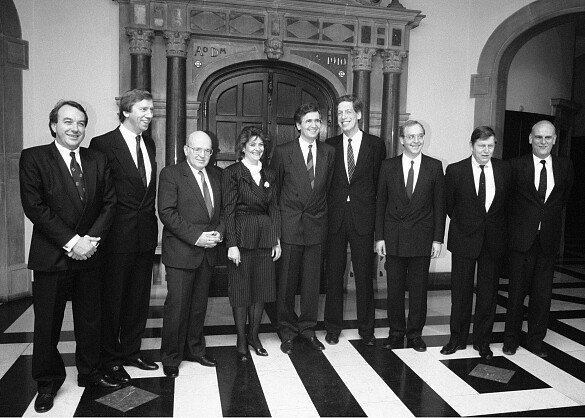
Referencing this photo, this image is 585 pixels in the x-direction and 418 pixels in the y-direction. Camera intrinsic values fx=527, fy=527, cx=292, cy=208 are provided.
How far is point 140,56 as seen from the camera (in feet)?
16.1

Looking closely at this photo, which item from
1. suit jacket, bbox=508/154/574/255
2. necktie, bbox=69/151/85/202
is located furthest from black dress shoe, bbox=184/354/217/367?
suit jacket, bbox=508/154/574/255

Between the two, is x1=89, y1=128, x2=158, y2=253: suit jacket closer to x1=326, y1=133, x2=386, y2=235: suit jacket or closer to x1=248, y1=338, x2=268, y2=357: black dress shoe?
x1=248, y1=338, x2=268, y2=357: black dress shoe

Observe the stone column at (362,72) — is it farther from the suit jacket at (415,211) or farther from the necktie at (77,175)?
→ the necktie at (77,175)

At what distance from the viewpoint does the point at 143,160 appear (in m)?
3.16

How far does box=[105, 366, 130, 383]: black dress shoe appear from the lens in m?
3.06

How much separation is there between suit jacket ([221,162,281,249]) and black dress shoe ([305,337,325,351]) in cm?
77

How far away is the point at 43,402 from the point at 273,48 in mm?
3750

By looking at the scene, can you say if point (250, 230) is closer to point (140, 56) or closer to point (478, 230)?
point (478, 230)

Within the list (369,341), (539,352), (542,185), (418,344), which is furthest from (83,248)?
(539,352)

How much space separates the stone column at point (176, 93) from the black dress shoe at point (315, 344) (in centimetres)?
227

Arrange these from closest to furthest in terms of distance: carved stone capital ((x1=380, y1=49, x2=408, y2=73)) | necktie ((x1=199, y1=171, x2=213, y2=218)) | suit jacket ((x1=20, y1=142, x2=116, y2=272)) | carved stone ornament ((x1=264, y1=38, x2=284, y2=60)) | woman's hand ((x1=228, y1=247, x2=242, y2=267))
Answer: suit jacket ((x1=20, y1=142, x2=116, y2=272)) < necktie ((x1=199, y1=171, x2=213, y2=218)) < woman's hand ((x1=228, y1=247, x2=242, y2=267)) < carved stone ornament ((x1=264, y1=38, x2=284, y2=60)) < carved stone capital ((x1=380, y1=49, x2=408, y2=73))

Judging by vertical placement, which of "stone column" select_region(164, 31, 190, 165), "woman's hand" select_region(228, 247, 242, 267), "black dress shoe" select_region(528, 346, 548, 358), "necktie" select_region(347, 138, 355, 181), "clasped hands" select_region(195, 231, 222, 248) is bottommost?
"black dress shoe" select_region(528, 346, 548, 358)

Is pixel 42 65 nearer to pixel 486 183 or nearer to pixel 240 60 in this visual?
pixel 240 60

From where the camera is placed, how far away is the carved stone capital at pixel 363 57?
546 cm
